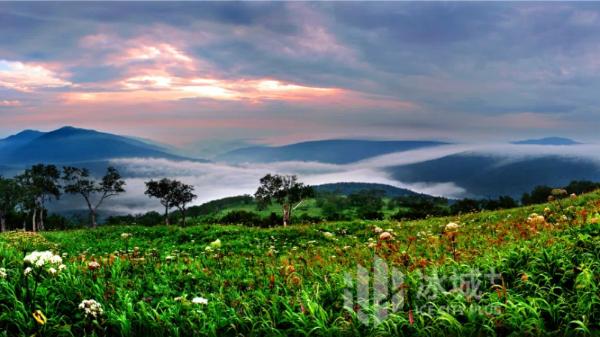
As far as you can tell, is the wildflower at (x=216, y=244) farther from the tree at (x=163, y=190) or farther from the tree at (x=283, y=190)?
the tree at (x=163, y=190)

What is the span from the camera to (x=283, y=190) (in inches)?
3024

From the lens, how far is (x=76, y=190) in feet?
288

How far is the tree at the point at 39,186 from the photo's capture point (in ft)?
312

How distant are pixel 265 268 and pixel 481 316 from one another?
5.21m

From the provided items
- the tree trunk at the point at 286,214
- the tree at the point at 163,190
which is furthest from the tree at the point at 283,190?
the tree at the point at 163,190

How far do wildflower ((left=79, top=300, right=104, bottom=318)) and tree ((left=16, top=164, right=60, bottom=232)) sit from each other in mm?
100374

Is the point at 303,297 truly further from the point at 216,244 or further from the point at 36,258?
the point at 216,244

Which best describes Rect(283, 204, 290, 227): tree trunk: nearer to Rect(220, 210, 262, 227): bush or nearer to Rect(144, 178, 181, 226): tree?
Rect(220, 210, 262, 227): bush

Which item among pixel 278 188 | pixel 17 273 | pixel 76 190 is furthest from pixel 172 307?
pixel 76 190

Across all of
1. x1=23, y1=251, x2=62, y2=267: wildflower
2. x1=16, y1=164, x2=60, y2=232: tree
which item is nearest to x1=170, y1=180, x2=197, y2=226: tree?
x1=16, y1=164, x2=60, y2=232: tree

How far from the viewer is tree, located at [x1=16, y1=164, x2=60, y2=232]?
95125 mm

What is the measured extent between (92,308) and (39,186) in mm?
104722

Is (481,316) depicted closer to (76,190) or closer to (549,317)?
(549,317)

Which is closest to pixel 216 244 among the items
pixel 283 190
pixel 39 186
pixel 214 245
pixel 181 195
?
pixel 214 245
